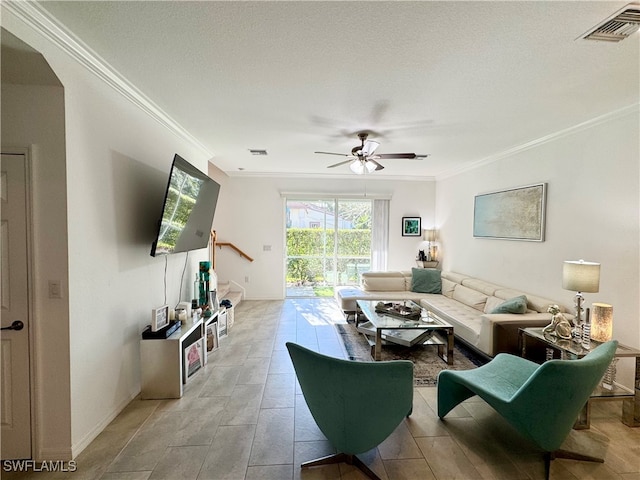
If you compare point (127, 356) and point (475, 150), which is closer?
point (127, 356)

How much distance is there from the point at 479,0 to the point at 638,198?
2441 mm

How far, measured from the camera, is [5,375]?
1.80m

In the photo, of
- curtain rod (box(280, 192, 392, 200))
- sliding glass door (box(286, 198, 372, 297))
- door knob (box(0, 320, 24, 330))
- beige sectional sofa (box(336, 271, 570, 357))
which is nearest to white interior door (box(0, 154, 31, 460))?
door knob (box(0, 320, 24, 330))

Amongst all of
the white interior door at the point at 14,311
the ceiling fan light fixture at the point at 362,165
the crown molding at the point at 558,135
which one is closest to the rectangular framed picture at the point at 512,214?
the crown molding at the point at 558,135

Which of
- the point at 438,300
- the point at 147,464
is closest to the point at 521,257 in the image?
the point at 438,300

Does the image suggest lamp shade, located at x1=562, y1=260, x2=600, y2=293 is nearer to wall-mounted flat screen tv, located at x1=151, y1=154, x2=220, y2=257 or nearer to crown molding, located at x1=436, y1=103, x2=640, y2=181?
crown molding, located at x1=436, y1=103, x2=640, y2=181

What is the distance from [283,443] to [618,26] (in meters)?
3.25

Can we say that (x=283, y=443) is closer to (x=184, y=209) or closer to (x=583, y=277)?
(x=184, y=209)

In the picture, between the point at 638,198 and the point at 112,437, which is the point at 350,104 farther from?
the point at 112,437

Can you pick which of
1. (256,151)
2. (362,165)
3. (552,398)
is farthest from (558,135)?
(256,151)

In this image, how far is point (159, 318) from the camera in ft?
8.52

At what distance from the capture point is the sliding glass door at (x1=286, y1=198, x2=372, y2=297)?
6184mm

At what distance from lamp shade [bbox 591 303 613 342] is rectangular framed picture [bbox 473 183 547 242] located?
4.34 feet

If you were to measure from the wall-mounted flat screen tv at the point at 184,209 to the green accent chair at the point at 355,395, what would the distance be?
1.56 meters
